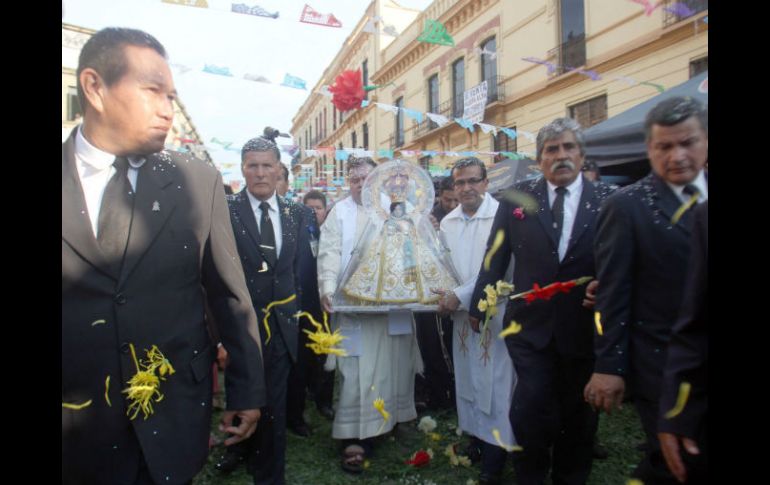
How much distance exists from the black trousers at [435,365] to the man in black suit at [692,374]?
3.26 m

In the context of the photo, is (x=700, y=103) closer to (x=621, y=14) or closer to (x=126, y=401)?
(x=126, y=401)

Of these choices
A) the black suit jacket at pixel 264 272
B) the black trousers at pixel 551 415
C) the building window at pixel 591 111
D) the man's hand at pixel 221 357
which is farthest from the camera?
the building window at pixel 591 111

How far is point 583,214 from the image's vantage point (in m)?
2.67

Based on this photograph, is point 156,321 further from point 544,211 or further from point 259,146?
point 544,211

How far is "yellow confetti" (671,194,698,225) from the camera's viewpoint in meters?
1.57

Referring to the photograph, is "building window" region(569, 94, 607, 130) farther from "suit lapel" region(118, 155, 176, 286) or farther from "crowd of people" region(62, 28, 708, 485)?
"suit lapel" region(118, 155, 176, 286)

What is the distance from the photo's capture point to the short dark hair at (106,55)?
1542 mm

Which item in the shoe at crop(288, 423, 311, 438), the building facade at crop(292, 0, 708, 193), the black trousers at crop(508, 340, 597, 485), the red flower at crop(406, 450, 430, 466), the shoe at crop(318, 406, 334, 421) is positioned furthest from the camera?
the building facade at crop(292, 0, 708, 193)

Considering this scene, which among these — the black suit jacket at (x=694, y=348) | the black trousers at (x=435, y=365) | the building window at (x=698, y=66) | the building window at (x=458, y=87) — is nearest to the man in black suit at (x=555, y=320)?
the black suit jacket at (x=694, y=348)

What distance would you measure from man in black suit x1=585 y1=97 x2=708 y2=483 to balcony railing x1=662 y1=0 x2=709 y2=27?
8.72 feet

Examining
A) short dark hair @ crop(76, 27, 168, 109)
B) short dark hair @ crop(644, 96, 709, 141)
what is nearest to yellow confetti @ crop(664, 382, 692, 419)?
short dark hair @ crop(644, 96, 709, 141)

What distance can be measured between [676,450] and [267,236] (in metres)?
2.44

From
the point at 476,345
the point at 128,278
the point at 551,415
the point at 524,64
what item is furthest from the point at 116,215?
the point at 524,64

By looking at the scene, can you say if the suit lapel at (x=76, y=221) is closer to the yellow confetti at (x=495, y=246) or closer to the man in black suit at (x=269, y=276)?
the man in black suit at (x=269, y=276)
